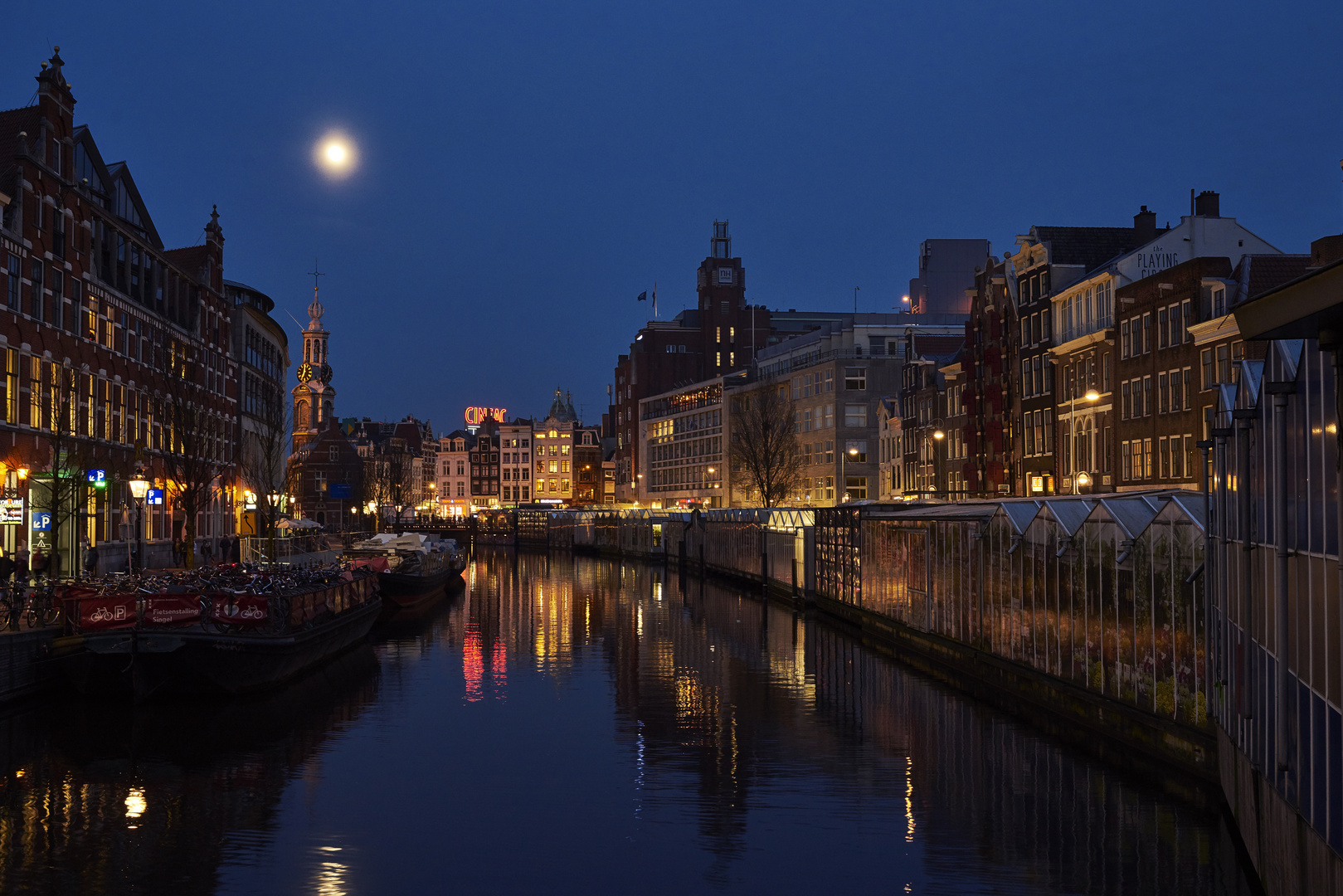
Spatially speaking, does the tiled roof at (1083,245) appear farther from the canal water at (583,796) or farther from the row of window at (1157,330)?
the canal water at (583,796)

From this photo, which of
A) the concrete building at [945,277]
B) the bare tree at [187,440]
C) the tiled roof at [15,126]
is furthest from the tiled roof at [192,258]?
the concrete building at [945,277]

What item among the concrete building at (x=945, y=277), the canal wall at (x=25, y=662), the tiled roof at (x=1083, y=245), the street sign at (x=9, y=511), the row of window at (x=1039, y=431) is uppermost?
the concrete building at (x=945, y=277)

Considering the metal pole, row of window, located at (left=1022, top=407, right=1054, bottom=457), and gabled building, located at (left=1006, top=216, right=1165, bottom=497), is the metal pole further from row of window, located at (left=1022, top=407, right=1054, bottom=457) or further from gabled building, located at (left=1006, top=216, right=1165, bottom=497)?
row of window, located at (left=1022, top=407, right=1054, bottom=457)

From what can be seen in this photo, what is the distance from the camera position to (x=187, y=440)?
182 feet

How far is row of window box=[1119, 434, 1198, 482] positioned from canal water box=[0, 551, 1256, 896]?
23.6 m

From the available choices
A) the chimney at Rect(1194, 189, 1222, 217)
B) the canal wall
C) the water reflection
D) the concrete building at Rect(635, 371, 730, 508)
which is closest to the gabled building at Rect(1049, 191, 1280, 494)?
the chimney at Rect(1194, 189, 1222, 217)

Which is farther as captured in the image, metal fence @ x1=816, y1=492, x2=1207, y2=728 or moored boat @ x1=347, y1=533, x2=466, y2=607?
moored boat @ x1=347, y1=533, x2=466, y2=607

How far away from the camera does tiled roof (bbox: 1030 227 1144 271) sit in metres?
68.8

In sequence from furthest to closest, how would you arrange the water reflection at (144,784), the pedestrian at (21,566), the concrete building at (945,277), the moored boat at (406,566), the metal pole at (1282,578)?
the concrete building at (945,277) < the moored boat at (406,566) < the pedestrian at (21,566) < the water reflection at (144,784) < the metal pole at (1282,578)

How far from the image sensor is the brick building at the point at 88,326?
4406 cm

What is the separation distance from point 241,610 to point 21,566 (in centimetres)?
1169

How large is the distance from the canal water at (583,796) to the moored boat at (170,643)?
677 millimetres

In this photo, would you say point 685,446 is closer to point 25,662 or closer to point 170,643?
point 170,643

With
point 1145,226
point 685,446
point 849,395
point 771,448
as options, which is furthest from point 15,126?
point 685,446
